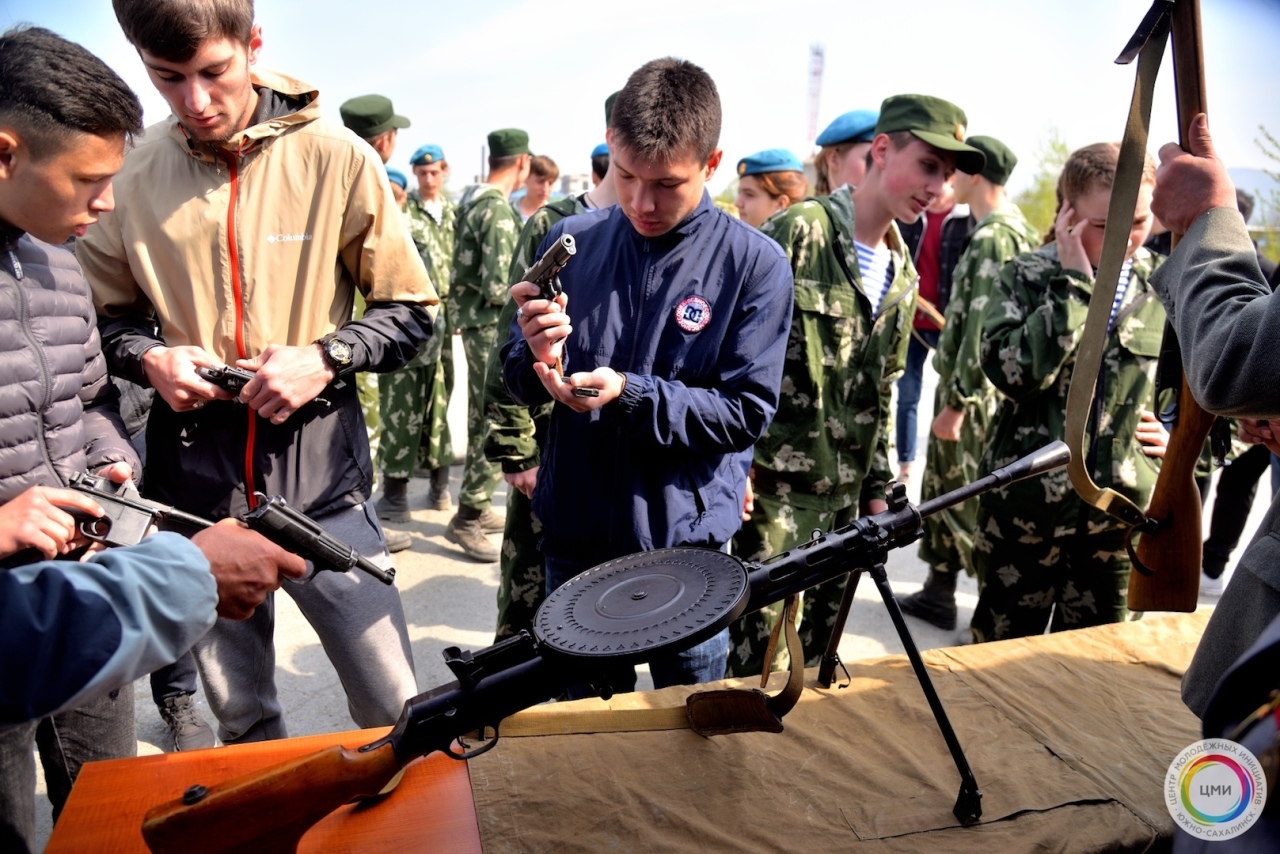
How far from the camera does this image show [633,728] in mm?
1847

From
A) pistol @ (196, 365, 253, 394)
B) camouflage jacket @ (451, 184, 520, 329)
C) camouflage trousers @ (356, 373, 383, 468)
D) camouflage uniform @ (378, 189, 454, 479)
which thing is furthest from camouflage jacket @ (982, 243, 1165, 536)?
camouflage trousers @ (356, 373, 383, 468)

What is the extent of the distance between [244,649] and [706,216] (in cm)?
169

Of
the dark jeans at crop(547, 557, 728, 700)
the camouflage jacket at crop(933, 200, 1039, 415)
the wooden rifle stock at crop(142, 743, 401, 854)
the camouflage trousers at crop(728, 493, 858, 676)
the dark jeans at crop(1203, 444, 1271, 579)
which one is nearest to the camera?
the wooden rifle stock at crop(142, 743, 401, 854)

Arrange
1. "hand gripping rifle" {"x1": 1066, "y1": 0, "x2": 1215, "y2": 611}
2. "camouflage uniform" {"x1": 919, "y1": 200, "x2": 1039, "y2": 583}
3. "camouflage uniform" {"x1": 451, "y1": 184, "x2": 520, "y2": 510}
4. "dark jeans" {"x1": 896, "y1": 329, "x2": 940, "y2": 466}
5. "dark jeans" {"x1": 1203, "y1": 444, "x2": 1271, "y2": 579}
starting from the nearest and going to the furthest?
"hand gripping rifle" {"x1": 1066, "y1": 0, "x2": 1215, "y2": 611}
"camouflage uniform" {"x1": 919, "y1": 200, "x2": 1039, "y2": 583}
"dark jeans" {"x1": 1203, "y1": 444, "x2": 1271, "y2": 579}
"camouflage uniform" {"x1": 451, "y1": 184, "x2": 520, "y2": 510}
"dark jeans" {"x1": 896, "y1": 329, "x2": 940, "y2": 466}

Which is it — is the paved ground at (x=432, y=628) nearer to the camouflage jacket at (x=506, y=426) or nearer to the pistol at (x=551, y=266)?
the camouflage jacket at (x=506, y=426)

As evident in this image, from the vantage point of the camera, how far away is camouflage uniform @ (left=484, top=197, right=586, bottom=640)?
9.00 feet

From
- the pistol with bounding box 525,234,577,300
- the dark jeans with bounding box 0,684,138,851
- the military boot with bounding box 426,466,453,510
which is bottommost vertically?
the military boot with bounding box 426,466,453,510

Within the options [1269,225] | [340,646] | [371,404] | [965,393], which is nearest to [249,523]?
[340,646]

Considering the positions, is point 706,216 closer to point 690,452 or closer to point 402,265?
point 690,452

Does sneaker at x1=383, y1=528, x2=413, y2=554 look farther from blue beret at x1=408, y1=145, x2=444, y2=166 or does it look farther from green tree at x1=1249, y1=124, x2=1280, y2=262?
green tree at x1=1249, y1=124, x2=1280, y2=262

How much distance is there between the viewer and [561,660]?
1.42 metres

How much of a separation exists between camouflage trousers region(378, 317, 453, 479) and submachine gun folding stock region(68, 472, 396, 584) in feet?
12.1

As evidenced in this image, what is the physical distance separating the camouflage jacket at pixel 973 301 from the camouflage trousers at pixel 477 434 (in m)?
2.35

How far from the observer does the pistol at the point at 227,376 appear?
6.70ft
